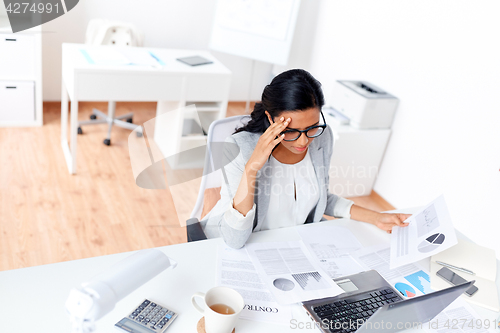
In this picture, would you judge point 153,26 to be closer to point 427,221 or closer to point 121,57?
point 121,57

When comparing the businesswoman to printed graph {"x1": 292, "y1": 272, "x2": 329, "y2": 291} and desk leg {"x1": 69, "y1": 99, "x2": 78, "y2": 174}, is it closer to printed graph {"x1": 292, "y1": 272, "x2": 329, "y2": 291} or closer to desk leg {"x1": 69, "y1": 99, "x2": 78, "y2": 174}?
printed graph {"x1": 292, "y1": 272, "x2": 329, "y2": 291}

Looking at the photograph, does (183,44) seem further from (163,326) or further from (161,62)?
(163,326)

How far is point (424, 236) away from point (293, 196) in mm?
468

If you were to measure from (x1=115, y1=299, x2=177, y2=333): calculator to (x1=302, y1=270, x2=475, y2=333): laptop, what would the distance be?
36 cm

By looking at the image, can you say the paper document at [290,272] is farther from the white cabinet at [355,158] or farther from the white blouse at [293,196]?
the white cabinet at [355,158]

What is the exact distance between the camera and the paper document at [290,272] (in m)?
1.17

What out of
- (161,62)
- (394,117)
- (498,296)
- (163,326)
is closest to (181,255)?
(163,326)

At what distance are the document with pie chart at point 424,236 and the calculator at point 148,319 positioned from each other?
0.71 meters

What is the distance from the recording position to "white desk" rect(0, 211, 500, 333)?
3.21ft

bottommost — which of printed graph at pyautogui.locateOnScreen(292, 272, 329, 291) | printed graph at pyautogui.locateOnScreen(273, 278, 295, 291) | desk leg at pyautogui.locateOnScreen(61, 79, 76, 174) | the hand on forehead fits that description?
desk leg at pyautogui.locateOnScreen(61, 79, 76, 174)

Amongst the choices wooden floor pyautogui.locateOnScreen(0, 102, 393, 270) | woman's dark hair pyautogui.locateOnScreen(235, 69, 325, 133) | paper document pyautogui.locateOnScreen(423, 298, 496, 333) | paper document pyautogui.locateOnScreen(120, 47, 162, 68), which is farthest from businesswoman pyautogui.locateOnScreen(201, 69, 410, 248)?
paper document pyautogui.locateOnScreen(120, 47, 162, 68)

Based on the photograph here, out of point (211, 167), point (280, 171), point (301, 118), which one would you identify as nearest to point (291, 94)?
point (301, 118)

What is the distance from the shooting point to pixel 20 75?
333 centimetres

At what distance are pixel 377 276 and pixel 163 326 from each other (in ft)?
2.18
